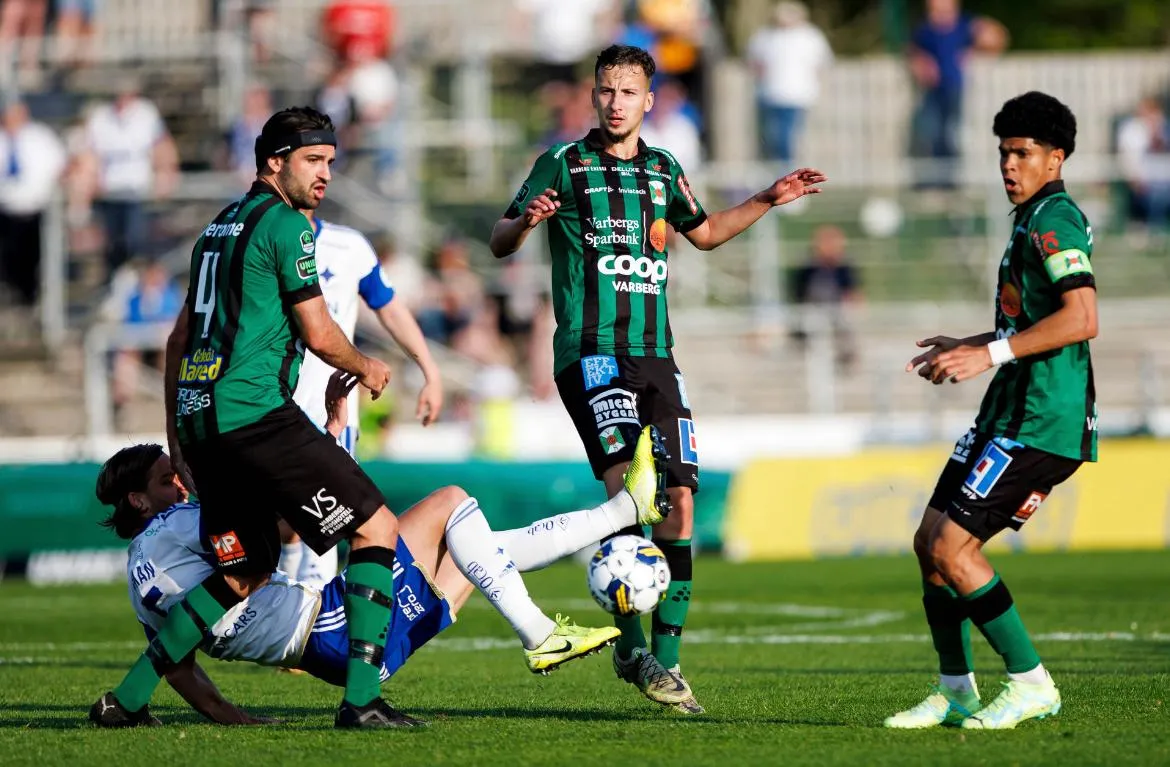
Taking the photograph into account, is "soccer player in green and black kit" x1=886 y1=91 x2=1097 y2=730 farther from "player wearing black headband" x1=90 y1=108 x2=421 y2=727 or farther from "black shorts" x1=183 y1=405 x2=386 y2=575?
"black shorts" x1=183 y1=405 x2=386 y2=575

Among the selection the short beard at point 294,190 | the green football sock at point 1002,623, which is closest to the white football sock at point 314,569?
the short beard at point 294,190

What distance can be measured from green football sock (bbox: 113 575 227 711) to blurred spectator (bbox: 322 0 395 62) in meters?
15.9

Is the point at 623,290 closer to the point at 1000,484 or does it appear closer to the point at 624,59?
the point at 624,59

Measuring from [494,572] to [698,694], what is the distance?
58.0 inches

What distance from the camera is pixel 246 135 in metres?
21.0

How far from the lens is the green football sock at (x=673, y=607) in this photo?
7.87m

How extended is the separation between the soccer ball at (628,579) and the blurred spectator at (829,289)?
12.9m

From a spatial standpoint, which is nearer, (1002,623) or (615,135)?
(1002,623)

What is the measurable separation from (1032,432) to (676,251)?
13.8 metres

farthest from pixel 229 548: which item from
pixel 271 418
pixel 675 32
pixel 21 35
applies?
pixel 21 35

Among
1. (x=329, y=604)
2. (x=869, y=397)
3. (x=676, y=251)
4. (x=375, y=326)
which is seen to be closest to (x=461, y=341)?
(x=375, y=326)

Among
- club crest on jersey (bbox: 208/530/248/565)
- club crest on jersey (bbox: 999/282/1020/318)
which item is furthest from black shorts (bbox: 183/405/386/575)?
club crest on jersey (bbox: 999/282/1020/318)

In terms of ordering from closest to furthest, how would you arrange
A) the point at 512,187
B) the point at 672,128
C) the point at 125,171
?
the point at 125,171 < the point at 672,128 < the point at 512,187

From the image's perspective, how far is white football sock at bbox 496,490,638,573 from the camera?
7.57 metres
